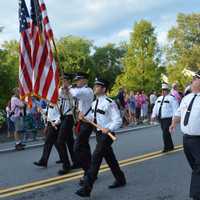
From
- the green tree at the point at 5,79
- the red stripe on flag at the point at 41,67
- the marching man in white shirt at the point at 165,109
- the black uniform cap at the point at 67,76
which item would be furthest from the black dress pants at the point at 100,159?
the green tree at the point at 5,79

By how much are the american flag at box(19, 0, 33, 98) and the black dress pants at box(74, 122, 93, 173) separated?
1.35m

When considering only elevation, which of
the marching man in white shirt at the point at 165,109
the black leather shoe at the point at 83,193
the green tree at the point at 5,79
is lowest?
the black leather shoe at the point at 83,193

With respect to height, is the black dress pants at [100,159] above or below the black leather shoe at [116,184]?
above

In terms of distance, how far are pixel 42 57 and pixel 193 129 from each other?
3.26m

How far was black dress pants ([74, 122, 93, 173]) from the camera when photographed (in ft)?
26.8

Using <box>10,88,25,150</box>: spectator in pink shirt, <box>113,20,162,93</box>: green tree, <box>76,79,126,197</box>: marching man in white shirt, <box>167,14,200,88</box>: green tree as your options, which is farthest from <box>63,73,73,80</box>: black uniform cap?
<box>167,14,200,88</box>: green tree

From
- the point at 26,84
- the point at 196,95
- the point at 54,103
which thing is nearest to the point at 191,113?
the point at 196,95

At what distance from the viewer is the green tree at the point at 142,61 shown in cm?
4909

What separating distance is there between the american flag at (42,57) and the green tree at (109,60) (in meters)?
68.6

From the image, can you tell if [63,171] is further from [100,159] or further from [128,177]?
[100,159]

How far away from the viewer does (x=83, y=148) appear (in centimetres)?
826

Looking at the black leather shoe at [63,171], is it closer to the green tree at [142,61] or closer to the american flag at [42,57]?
the american flag at [42,57]

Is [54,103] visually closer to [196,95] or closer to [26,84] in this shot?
[26,84]

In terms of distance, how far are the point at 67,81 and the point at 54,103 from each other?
0.50 meters
